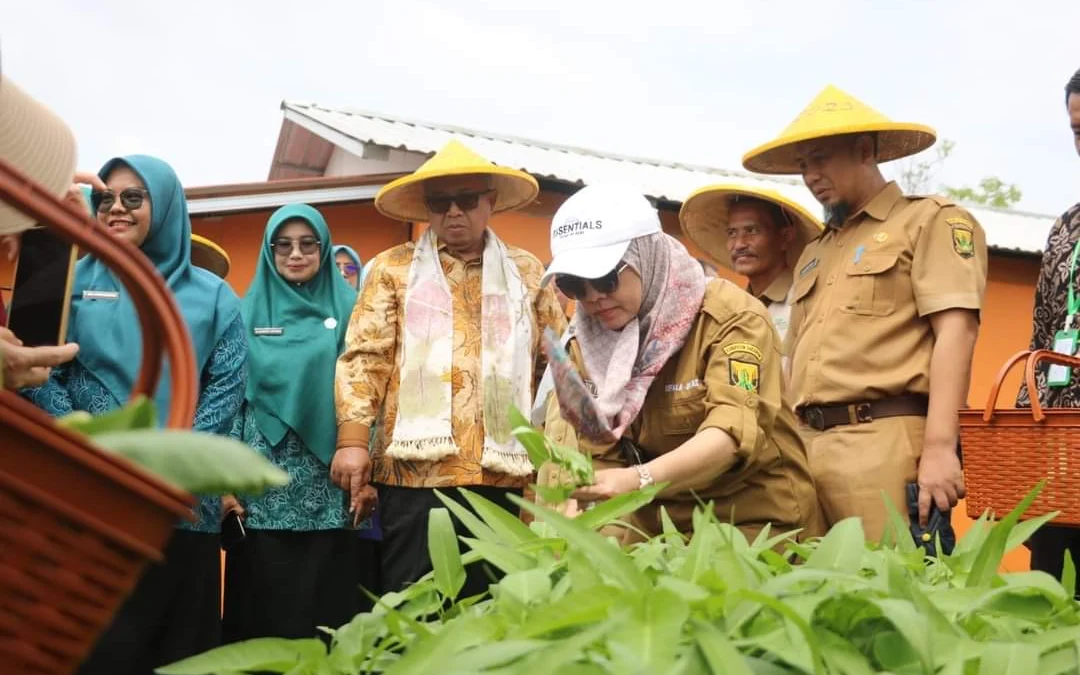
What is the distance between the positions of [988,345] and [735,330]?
835cm

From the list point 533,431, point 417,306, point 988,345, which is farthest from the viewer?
point 988,345

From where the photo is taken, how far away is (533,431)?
65.2 inches

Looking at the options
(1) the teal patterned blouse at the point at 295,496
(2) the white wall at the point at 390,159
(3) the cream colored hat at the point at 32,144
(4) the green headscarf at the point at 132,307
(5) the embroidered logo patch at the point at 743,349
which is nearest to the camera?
(3) the cream colored hat at the point at 32,144

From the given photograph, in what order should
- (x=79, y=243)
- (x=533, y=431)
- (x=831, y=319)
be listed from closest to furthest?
(x=79, y=243) → (x=533, y=431) → (x=831, y=319)

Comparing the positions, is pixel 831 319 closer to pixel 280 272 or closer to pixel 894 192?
pixel 894 192

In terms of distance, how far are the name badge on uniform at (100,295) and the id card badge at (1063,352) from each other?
2706 mm

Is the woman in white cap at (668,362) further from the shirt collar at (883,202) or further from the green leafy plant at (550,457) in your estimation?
the green leafy plant at (550,457)

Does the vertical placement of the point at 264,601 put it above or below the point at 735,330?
below

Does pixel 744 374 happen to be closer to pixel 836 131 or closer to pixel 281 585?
pixel 836 131

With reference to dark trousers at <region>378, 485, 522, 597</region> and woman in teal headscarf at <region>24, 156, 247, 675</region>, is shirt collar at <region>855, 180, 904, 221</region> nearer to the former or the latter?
dark trousers at <region>378, 485, 522, 597</region>

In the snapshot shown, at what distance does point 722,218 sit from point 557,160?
241 inches

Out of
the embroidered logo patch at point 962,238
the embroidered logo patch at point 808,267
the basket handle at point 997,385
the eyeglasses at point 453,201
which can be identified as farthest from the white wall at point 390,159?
the basket handle at point 997,385

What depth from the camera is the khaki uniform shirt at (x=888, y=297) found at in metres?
3.61

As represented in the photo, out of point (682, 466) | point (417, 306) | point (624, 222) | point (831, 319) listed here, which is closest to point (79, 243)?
point (682, 466)
